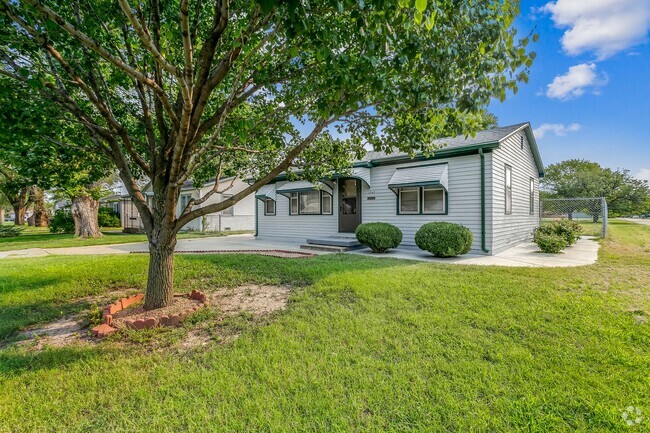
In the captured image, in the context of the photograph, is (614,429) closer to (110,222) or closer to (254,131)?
(254,131)

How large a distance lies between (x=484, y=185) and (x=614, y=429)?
311 inches

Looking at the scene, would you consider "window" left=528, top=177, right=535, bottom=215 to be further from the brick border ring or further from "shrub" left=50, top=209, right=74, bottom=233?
"shrub" left=50, top=209, right=74, bottom=233

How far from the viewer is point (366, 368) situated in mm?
2730

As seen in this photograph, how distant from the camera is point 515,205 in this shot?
11.4 metres

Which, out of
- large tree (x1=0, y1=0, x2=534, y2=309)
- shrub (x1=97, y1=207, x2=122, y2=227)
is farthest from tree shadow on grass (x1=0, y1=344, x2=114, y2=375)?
shrub (x1=97, y1=207, x2=122, y2=227)

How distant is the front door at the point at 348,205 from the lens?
12.3m

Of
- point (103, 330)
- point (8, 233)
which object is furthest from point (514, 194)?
point (8, 233)

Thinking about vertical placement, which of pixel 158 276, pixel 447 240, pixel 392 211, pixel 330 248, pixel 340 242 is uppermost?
pixel 392 211

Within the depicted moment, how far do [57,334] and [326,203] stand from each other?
999 cm

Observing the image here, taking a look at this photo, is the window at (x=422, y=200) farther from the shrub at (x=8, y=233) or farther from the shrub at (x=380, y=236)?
the shrub at (x=8, y=233)

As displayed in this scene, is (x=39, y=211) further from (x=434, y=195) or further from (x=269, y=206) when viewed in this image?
(x=434, y=195)

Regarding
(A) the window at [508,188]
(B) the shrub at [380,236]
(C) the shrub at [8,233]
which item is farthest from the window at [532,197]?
(C) the shrub at [8,233]

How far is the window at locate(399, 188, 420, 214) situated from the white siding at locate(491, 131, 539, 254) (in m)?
2.32

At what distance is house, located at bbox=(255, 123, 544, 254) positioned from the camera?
9.18 meters
